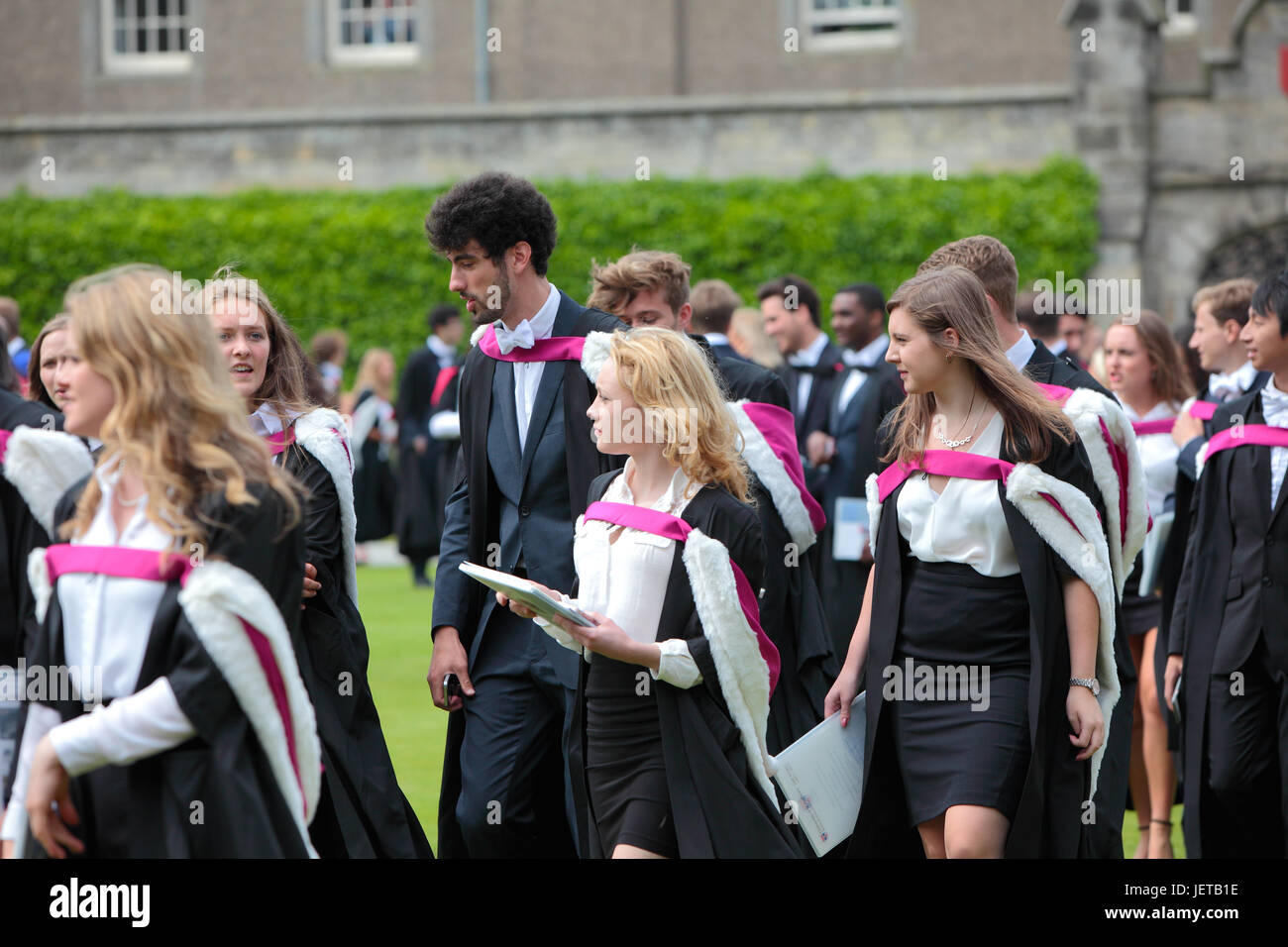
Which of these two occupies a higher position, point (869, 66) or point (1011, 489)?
point (869, 66)

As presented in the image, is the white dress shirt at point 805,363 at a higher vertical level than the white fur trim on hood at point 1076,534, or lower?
higher

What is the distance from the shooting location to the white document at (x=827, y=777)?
4.70 meters

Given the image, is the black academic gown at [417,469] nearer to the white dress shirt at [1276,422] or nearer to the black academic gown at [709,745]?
the white dress shirt at [1276,422]

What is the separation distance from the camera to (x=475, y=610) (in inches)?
211

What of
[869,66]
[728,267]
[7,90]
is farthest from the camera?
[7,90]

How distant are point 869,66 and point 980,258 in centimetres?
2118

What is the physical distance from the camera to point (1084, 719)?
181 inches

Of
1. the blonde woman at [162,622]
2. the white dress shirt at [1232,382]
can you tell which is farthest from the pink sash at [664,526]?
the white dress shirt at [1232,382]

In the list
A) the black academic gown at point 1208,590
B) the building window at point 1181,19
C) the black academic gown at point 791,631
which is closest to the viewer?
the black academic gown at point 1208,590

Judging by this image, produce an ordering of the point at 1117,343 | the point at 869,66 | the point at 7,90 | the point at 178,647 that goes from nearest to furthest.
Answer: the point at 178,647, the point at 1117,343, the point at 869,66, the point at 7,90

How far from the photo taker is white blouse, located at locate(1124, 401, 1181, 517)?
7699mm

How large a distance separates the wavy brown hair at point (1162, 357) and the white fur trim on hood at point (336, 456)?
4.20 meters
